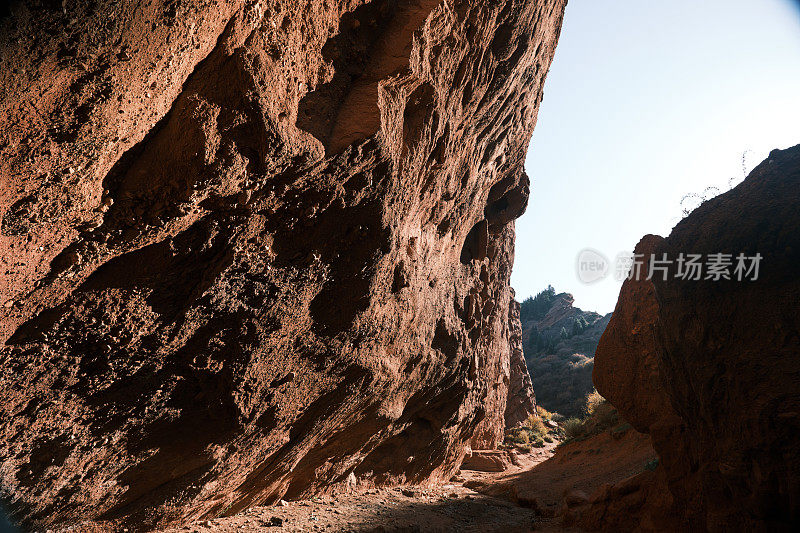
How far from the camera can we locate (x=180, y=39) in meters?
2.55

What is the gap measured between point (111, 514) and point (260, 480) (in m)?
1.93

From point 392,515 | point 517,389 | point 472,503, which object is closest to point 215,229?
point 392,515

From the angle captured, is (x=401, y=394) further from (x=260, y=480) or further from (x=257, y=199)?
(x=257, y=199)

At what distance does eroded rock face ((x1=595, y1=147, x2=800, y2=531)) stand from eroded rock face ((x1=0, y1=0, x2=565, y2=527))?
11.5ft

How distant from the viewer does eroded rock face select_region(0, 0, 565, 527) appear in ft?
7.99

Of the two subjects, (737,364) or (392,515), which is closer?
(737,364)

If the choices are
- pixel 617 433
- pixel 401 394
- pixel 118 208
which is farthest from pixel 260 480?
pixel 617 433

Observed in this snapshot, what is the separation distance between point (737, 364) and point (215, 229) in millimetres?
4843

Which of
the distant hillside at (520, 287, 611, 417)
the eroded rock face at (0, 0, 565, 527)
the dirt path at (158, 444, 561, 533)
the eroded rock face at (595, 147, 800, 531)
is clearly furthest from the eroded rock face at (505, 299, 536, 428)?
the eroded rock face at (595, 147, 800, 531)

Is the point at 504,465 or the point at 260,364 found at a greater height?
the point at 260,364

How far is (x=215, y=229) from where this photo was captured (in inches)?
141

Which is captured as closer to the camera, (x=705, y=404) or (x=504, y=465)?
(x=705, y=404)

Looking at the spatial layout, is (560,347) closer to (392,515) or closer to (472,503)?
(472,503)

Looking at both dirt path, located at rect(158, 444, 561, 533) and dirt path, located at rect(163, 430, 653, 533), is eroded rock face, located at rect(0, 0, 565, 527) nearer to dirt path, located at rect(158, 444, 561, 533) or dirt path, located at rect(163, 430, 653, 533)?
dirt path, located at rect(158, 444, 561, 533)
